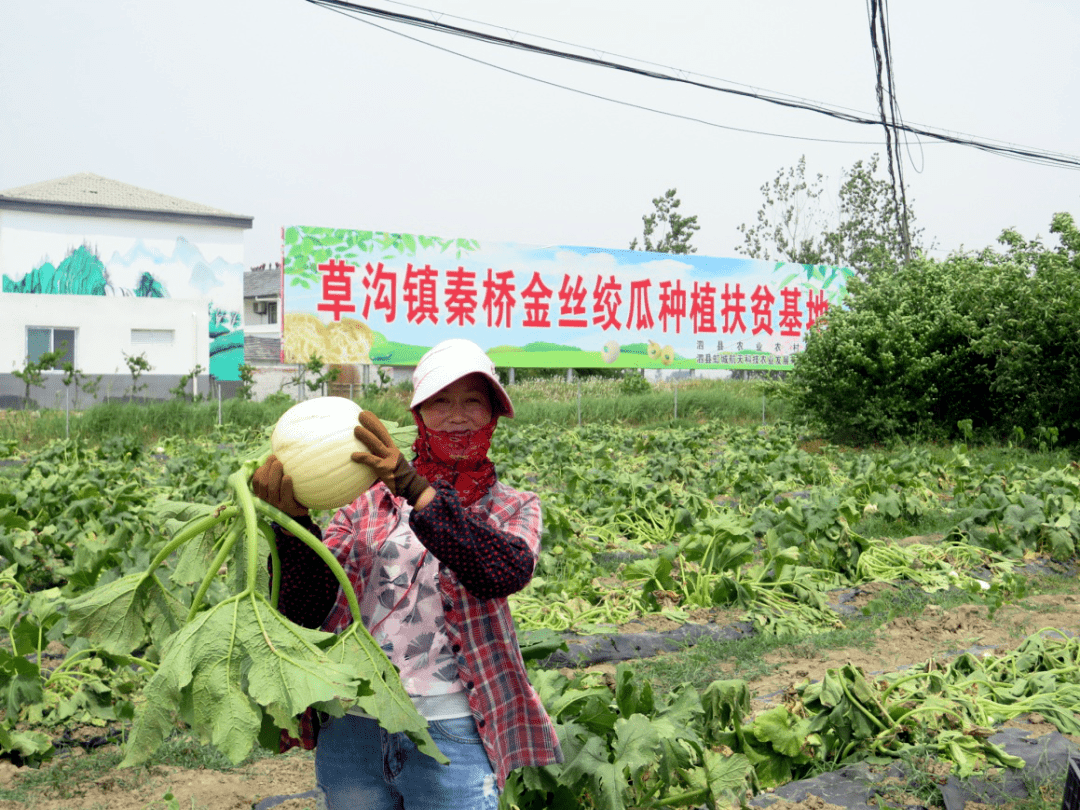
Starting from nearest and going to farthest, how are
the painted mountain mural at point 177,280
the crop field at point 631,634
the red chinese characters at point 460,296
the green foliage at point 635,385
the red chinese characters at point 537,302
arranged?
1. the crop field at point 631,634
2. the red chinese characters at point 460,296
3. the red chinese characters at point 537,302
4. the green foliage at point 635,385
5. the painted mountain mural at point 177,280

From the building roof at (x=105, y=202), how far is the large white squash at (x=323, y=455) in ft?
119

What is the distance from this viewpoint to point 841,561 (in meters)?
6.88

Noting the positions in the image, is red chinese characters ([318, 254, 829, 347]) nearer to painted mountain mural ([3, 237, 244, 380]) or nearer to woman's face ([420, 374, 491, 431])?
woman's face ([420, 374, 491, 431])

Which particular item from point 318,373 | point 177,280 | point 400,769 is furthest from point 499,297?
point 177,280

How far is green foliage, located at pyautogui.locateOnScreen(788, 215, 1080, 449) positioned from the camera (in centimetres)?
1517

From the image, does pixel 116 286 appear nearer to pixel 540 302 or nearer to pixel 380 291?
pixel 380 291

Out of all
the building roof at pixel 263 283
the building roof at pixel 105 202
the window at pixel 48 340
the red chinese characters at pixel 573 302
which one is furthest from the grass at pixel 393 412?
the building roof at pixel 263 283

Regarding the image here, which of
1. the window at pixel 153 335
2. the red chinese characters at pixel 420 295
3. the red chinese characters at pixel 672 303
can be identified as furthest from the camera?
the window at pixel 153 335

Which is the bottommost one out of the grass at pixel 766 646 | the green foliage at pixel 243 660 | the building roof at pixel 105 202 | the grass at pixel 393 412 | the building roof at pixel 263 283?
the grass at pixel 766 646

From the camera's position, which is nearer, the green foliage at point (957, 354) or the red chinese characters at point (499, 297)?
the green foliage at point (957, 354)

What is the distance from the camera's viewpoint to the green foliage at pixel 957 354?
15.2 metres

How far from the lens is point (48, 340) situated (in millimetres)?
29422

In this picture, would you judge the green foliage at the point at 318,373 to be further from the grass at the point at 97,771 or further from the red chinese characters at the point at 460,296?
the grass at the point at 97,771

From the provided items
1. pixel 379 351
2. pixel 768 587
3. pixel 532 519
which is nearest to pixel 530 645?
pixel 532 519
